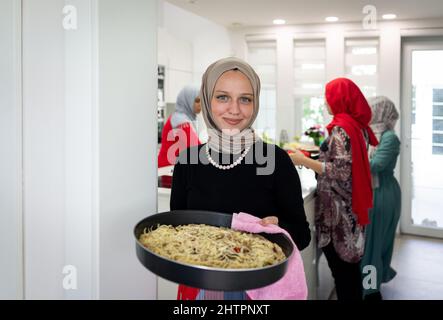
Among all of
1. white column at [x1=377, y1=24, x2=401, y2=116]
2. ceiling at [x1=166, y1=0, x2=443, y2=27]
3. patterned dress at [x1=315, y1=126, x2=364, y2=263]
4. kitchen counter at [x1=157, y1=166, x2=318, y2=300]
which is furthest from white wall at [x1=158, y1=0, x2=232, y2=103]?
patterned dress at [x1=315, y1=126, x2=364, y2=263]

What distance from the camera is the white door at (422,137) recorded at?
4301 millimetres

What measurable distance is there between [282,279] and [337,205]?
1.47 metres

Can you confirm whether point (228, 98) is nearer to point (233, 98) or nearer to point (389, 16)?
point (233, 98)

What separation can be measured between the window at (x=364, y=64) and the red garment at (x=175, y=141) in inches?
101

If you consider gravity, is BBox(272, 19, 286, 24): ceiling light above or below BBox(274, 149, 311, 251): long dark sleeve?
above

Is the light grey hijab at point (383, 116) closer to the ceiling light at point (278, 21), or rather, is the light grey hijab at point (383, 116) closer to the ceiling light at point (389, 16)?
the ceiling light at point (389, 16)

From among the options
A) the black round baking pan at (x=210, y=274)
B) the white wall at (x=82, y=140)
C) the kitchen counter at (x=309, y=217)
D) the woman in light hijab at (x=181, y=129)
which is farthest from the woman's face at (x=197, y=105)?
the black round baking pan at (x=210, y=274)

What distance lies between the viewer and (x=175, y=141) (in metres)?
2.62

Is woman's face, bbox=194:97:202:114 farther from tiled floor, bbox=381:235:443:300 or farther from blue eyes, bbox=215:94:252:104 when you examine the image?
tiled floor, bbox=381:235:443:300

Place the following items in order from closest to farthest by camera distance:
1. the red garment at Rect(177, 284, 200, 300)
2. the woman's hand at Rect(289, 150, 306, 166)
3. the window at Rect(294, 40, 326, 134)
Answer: the red garment at Rect(177, 284, 200, 300), the woman's hand at Rect(289, 150, 306, 166), the window at Rect(294, 40, 326, 134)

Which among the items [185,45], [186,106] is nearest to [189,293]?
[186,106]

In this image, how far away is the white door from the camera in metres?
4.30

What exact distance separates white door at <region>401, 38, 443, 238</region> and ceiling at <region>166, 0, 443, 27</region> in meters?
0.43
